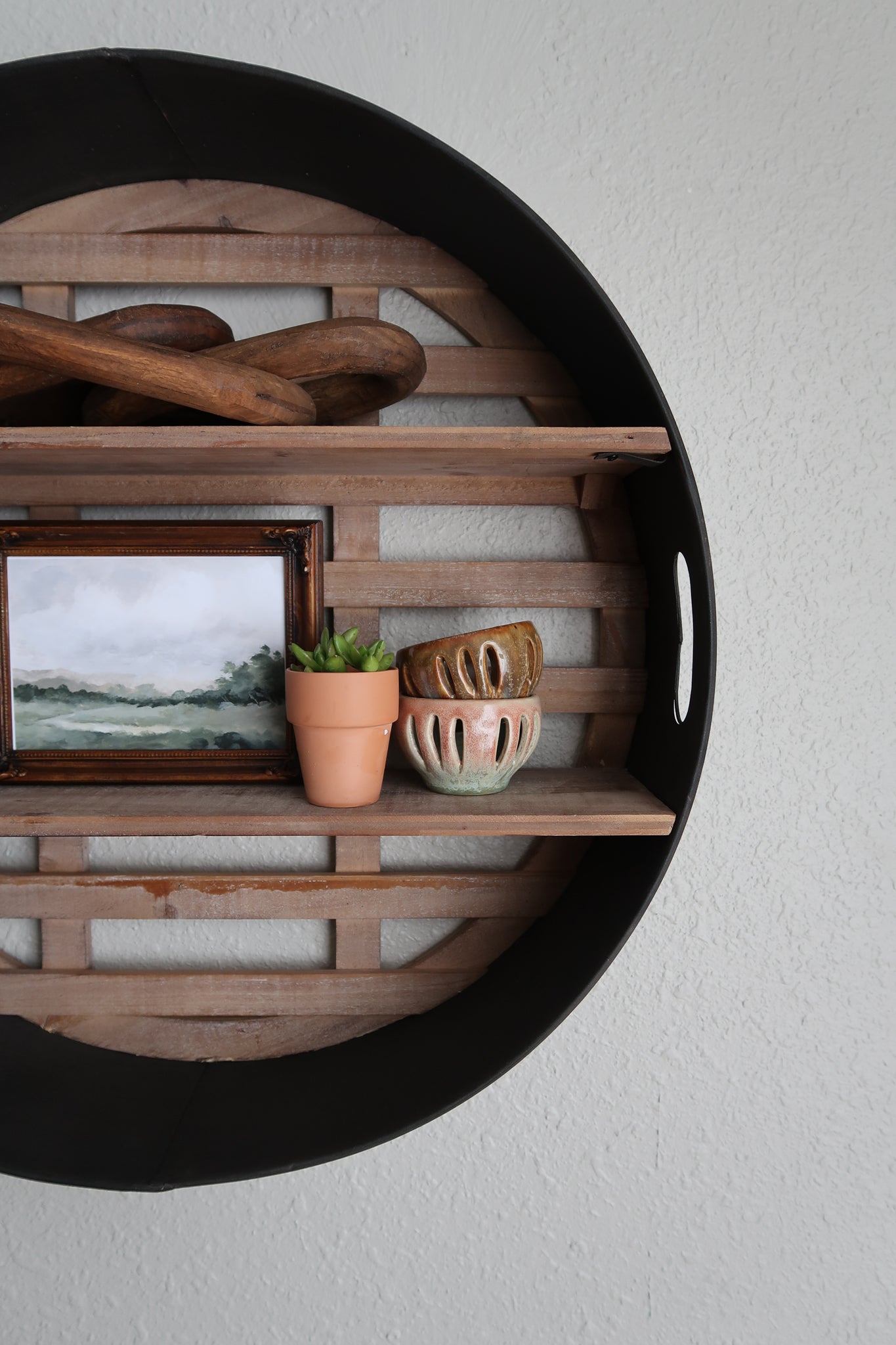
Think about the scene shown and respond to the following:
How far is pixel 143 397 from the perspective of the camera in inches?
30.5

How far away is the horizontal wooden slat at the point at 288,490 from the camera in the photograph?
899 mm

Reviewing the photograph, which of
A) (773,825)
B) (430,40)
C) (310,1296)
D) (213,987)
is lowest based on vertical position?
(310,1296)

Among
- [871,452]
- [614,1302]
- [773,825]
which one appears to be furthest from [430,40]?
[614,1302]

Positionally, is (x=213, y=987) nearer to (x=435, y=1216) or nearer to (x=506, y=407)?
(x=435, y=1216)

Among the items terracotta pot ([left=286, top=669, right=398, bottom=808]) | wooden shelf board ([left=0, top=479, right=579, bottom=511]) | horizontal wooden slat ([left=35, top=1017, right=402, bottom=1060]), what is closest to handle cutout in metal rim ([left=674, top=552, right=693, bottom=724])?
wooden shelf board ([left=0, top=479, right=579, bottom=511])

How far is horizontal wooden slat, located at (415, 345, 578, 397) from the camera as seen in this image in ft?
3.01

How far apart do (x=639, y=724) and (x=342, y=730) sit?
35 centimetres

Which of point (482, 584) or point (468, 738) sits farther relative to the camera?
point (482, 584)

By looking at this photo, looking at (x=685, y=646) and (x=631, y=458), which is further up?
(x=631, y=458)

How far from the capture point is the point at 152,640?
91 centimetres

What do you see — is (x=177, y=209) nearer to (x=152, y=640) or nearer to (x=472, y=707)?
(x=152, y=640)

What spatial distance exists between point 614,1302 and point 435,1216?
225 millimetres

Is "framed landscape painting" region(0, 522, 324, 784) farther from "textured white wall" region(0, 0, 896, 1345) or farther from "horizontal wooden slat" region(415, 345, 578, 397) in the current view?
"textured white wall" region(0, 0, 896, 1345)

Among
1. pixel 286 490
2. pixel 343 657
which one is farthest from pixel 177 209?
A: pixel 343 657
